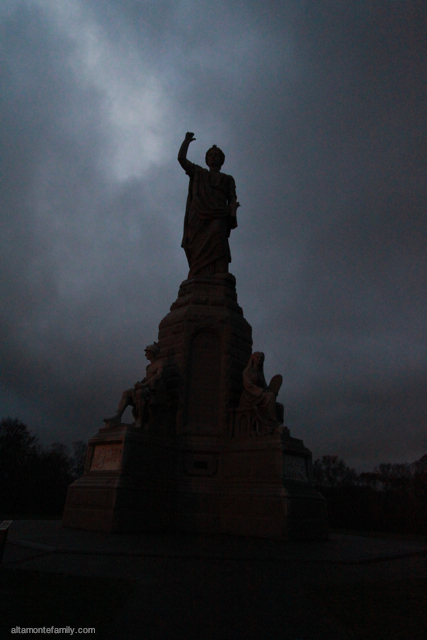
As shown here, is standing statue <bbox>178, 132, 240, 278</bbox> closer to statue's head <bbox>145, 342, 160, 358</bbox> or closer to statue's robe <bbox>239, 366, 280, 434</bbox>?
statue's head <bbox>145, 342, 160, 358</bbox>

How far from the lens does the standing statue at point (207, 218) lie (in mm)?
17172

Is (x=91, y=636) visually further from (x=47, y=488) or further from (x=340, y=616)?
(x=47, y=488)

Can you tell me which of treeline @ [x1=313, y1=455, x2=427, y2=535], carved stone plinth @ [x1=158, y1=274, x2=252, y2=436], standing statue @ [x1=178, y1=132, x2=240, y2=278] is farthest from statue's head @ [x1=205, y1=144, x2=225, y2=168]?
treeline @ [x1=313, y1=455, x2=427, y2=535]

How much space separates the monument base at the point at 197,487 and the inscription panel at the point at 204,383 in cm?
55

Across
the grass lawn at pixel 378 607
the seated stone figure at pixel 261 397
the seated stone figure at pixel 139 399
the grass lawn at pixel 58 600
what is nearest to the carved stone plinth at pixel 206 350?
the seated stone figure at pixel 261 397

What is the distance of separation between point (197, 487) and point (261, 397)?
319cm

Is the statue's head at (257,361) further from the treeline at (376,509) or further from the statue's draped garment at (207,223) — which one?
the treeline at (376,509)

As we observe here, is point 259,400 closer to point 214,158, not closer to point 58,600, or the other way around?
point 58,600

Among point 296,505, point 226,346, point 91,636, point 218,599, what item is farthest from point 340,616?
point 226,346

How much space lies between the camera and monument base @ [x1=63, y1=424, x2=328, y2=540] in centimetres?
1135

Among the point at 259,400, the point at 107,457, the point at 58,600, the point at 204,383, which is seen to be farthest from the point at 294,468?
the point at 58,600

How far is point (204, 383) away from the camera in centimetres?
1454

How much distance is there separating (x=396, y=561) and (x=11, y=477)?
79.1 ft

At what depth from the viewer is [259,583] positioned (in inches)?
228
